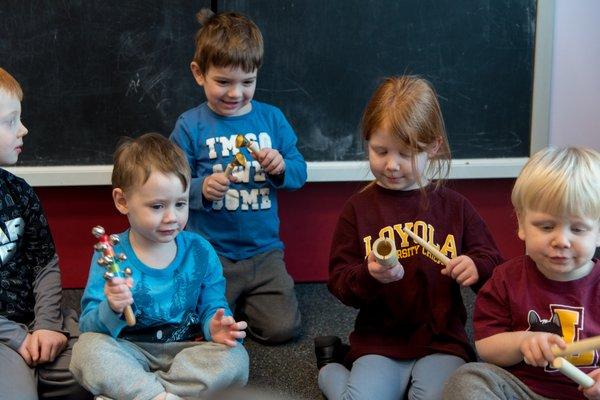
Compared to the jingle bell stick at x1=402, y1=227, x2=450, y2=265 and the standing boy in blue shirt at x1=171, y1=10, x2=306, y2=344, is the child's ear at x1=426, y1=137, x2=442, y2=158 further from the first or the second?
the standing boy in blue shirt at x1=171, y1=10, x2=306, y2=344

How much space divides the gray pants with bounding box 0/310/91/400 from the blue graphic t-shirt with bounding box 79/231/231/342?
15 cm

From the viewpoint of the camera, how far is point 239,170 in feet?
6.91

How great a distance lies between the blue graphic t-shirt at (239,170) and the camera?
6.86 feet

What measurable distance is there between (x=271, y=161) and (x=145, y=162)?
506 mm

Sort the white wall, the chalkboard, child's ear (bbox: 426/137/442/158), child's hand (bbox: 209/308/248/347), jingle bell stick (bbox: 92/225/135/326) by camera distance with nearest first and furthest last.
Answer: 1. jingle bell stick (bbox: 92/225/135/326)
2. child's hand (bbox: 209/308/248/347)
3. child's ear (bbox: 426/137/442/158)
4. the chalkboard
5. the white wall

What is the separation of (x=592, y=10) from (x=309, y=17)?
2.73 ft

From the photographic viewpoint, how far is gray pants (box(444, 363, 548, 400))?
1.38 meters

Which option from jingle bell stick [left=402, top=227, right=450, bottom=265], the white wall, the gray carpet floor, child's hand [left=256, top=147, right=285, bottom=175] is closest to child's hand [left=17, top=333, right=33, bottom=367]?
the gray carpet floor

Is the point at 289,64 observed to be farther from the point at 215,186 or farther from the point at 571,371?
the point at 571,371

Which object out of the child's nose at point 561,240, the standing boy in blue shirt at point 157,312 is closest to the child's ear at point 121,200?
the standing boy in blue shirt at point 157,312

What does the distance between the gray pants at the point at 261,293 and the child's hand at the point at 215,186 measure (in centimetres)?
23

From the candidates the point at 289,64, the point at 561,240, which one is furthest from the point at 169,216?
the point at 289,64

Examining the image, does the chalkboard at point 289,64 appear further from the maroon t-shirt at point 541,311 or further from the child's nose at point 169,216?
the maroon t-shirt at point 541,311

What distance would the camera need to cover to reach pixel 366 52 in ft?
7.64
